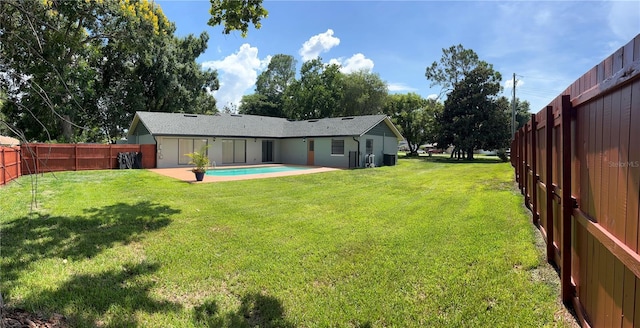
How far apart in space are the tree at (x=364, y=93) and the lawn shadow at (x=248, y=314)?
4156cm

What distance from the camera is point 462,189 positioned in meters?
11.6

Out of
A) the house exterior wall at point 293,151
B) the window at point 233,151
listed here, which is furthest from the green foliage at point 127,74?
the house exterior wall at point 293,151

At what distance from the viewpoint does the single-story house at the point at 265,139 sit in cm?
2250

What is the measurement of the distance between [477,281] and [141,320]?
12.3ft

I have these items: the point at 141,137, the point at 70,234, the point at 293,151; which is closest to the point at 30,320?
the point at 70,234

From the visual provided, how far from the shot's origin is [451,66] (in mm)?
43375

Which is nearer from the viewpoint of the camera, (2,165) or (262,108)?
(2,165)

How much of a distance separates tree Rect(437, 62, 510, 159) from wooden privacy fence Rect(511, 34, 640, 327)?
1333 inches

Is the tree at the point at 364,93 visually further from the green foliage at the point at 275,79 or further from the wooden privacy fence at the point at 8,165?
the wooden privacy fence at the point at 8,165

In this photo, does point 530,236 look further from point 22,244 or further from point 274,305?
point 22,244

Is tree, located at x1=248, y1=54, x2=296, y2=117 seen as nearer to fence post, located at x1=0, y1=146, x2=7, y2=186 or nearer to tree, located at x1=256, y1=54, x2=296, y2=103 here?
tree, located at x1=256, y1=54, x2=296, y2=103

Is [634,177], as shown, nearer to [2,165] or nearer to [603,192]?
[603,192]

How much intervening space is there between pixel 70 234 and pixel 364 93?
134 ft

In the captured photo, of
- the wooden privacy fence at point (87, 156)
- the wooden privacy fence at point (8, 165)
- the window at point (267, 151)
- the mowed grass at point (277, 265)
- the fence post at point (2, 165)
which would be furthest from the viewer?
the window at point (267, 151)
